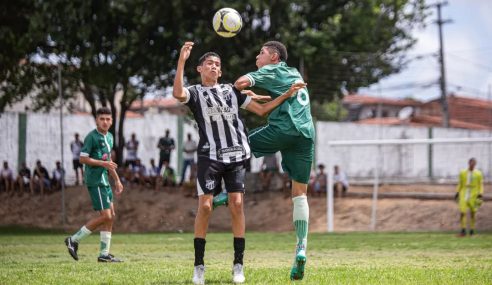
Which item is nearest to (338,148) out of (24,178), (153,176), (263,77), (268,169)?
(268,169)

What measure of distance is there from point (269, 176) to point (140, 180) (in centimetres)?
494

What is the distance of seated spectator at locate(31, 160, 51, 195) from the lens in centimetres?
3084

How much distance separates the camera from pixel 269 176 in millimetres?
31438

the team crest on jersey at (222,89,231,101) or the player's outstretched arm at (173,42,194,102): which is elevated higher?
the player's outstretched arm at (173,42,194,102)

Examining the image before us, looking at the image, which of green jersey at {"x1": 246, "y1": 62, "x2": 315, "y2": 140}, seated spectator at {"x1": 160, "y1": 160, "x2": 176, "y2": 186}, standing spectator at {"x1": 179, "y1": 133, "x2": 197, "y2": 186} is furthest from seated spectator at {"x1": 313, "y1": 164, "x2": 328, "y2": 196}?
green jersey at {"x1": 246, "y1": 62, "x2": 315, "y2": 140}

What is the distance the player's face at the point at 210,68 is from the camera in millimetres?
9016

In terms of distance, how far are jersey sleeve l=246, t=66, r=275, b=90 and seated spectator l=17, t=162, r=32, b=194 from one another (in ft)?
75.2

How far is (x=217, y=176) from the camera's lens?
893cm

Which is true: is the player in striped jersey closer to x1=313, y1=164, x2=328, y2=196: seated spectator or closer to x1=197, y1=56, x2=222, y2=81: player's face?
x1=197, y1=56, x2=222, y2=81: player's face

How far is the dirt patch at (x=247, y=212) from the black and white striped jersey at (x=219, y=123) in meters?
20.5

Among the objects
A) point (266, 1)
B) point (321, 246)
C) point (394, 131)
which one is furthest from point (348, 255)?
point (394, 131)

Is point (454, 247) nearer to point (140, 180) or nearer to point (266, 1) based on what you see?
point (266, 1)

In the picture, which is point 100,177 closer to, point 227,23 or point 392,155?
point 227,23

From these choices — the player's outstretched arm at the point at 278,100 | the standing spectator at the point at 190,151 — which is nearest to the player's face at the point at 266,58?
the player's outstretched arm at the point at 278,100
